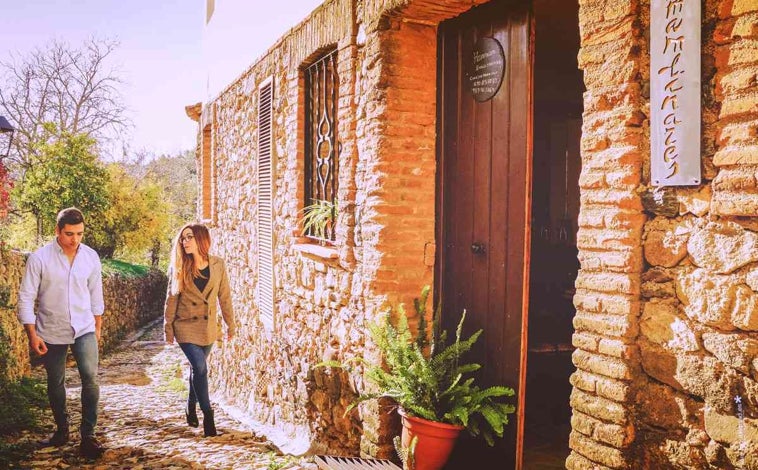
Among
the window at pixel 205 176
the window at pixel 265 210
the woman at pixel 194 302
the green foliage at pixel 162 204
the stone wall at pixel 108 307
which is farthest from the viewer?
the green foliage at pixel 162 204

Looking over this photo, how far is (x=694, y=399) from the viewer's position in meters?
2.19

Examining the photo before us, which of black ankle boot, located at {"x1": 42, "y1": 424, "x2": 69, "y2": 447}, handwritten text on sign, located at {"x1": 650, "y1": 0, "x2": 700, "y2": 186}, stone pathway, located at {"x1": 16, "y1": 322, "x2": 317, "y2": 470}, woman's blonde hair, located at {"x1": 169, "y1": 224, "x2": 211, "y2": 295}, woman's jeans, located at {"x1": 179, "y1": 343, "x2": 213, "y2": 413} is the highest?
handwritten text on sign, located at {"x1": 650, "y1": 0, "x2": 700, "y2": 186}

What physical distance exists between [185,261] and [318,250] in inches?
49.0

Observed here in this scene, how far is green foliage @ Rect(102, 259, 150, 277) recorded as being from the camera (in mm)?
14541

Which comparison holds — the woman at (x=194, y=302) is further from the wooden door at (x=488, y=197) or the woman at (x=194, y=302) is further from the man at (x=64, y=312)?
the wooden door at (x=488, y=197)

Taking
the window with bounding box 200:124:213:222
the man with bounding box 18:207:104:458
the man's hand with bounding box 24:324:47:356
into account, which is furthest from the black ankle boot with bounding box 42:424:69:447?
the window with bounding box 200:124:213:222

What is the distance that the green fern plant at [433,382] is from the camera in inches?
132

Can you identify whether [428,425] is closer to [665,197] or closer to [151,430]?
[665,197]

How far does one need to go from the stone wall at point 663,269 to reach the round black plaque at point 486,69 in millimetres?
1145

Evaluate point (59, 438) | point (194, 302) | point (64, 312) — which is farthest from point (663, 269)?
point (59, 438)

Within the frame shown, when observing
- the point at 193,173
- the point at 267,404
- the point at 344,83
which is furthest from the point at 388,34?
the point at 193,173

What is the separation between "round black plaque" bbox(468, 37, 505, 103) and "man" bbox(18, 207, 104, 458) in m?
3.05

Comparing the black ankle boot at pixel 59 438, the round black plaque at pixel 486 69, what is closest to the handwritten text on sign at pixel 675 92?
the round black plaque at pixel 486 69

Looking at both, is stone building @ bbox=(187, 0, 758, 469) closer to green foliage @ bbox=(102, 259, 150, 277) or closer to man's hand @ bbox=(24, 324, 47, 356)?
man's hand @ bbox=(24, 324, 47, 356)
